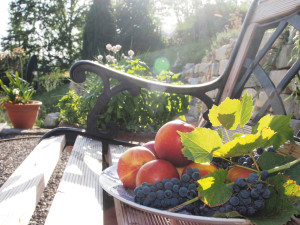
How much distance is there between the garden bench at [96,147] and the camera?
0.62 m

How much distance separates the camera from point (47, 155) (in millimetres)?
1048

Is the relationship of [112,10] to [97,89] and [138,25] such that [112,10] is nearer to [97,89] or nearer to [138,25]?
[138,25]

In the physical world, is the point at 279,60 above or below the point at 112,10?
below

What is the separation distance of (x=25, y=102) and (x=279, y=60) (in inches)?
199

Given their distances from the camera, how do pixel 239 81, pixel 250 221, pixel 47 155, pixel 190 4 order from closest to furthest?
1. pixel 250 221
2. pixel 47 155
3. pixel 239 81
4. pixel 190 4

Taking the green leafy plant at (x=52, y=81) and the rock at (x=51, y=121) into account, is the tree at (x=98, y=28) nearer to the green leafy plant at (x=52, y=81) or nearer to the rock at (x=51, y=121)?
the green leafy plant at (x=52, y=81)

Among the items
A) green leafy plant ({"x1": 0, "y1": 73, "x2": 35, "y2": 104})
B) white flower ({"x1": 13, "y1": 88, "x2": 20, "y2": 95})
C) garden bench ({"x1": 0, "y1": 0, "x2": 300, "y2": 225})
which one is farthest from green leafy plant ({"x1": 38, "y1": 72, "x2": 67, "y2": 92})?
garden bench ({"x1": 0, "y1": 0, "x2": 300, "y2": 225})

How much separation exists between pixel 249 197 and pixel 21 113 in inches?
232

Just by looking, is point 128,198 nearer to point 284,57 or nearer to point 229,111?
point 229,111

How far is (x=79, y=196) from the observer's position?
721 millimetres

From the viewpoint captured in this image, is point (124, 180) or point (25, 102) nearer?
point (124, 180)

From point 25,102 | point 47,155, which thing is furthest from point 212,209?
point 25,102

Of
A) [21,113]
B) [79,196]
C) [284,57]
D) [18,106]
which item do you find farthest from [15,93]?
[79,196]

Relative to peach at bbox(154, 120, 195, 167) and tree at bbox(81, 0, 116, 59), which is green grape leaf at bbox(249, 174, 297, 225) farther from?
tree at bbox(81, 0, 116, 59)
